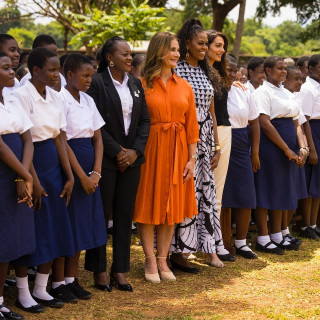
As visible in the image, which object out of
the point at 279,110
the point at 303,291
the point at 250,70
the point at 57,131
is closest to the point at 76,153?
the point at 57,131

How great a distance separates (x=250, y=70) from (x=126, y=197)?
134 inches

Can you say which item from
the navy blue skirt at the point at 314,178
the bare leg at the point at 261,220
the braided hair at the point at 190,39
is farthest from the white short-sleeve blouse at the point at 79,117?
the navy blue skirt at the point at 314,178

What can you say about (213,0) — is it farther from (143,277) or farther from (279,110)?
(143,277)

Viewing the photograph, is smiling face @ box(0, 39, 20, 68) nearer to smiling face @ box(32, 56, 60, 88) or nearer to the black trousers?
smiling face @ box(32, 56, 60, 88)

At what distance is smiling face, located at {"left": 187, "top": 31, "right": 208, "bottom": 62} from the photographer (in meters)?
6.48

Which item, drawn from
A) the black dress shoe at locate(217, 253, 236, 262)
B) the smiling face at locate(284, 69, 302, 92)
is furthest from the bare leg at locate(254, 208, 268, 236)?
the smiling face at locate(284, 69, 302, 92)

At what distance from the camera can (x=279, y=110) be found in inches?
300

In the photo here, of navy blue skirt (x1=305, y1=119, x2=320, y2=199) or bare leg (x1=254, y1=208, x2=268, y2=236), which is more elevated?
navy blue skirt (x1=305, y1=119, x2=320, y2=199)

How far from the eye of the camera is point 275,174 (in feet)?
25.3

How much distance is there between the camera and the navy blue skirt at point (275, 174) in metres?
7.70

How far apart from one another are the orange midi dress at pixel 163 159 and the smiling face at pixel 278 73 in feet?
6.17

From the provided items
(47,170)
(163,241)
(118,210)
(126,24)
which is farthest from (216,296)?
(126,24)

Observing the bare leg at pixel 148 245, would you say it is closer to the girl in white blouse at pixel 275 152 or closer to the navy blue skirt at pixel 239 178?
the navy blue skirt at pixel 239 178

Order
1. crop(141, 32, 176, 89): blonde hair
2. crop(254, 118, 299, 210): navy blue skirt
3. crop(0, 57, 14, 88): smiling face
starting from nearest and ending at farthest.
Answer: crop(0, 57, 14, 88): smiling face, crop(141, 32, 176, 89): blonde hair, crop(254, 118, 299, 210): navy blue skirt
